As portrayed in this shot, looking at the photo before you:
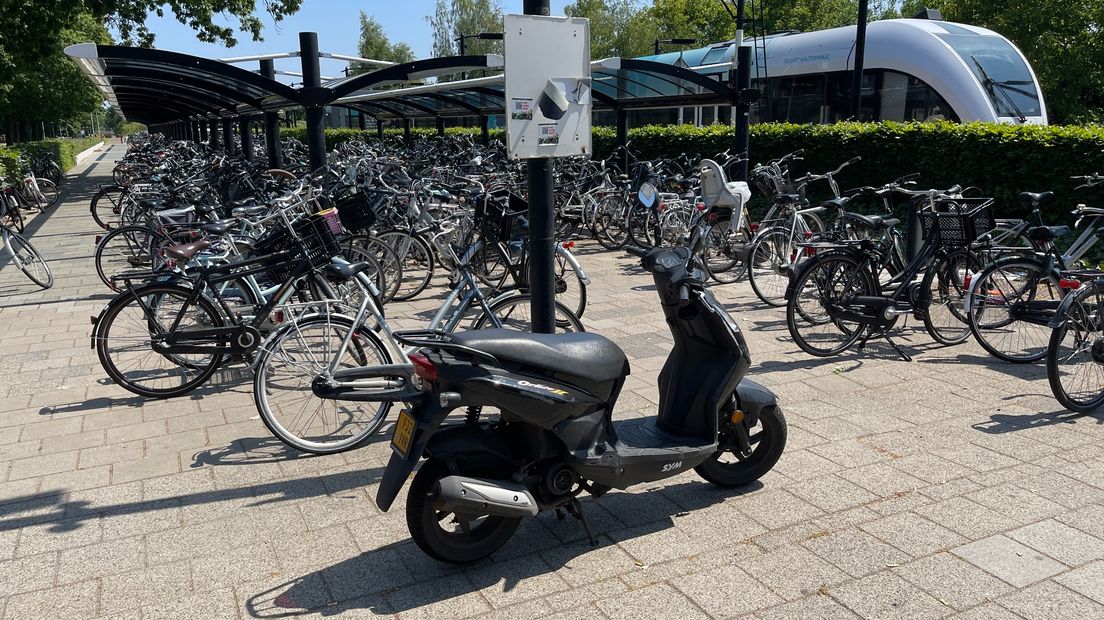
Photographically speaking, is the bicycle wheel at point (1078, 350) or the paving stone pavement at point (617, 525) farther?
the bicycle wheel at point (1078, 350)

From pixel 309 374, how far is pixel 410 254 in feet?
13.4

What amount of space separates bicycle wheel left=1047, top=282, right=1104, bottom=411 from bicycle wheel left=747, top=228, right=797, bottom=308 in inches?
113

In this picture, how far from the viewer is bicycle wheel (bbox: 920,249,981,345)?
5.80m

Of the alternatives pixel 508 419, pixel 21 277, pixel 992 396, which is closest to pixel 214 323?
pixel 508 419

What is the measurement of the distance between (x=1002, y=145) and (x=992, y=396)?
5.54m

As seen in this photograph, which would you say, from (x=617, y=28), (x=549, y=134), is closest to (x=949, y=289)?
(x=549, y=134)

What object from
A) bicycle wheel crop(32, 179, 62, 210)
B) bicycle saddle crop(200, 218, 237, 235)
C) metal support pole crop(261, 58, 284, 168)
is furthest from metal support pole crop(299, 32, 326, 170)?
bicycle wheel crop(32, 179, 62, 210)

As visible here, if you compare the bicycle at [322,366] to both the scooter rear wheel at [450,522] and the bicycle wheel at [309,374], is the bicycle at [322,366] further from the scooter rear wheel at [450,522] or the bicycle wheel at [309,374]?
the scooter rear wheel at [450,522]

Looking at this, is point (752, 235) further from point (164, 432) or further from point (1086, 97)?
point (1086, 97)

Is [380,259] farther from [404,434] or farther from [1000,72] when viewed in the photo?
[1000,72]

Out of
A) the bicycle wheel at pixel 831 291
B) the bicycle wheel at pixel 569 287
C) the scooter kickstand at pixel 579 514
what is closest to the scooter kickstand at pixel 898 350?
the bicycle wheel at pixel 831 291

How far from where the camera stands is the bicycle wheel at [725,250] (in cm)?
833

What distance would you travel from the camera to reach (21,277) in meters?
9.22

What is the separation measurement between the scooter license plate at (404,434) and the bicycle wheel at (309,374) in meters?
1.23
